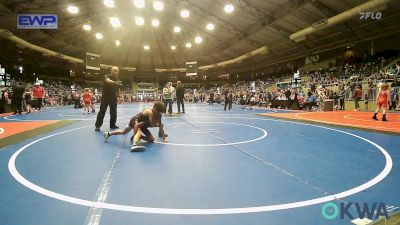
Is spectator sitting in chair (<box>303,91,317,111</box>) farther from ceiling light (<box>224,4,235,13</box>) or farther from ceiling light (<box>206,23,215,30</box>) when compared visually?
ceiling light (<box>206,23,215,30</box>)

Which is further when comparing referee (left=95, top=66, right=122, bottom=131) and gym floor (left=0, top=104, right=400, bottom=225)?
referee (left=95, top=66, right=122, bottom=131)

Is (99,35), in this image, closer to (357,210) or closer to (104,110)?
(104,110)

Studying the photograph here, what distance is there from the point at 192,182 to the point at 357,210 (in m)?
1.71

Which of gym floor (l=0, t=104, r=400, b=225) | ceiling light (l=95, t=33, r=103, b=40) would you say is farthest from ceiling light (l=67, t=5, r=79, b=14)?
gym floor (l=0, t=104, r=400, b=225)

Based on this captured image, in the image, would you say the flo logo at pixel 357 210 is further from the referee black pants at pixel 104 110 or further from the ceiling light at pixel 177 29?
Answer: the ceiling light at pixel 177 29

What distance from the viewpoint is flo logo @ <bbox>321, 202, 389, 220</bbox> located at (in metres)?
2.36

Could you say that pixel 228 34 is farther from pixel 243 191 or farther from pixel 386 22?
pixel 243 191

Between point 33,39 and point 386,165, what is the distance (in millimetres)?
32001

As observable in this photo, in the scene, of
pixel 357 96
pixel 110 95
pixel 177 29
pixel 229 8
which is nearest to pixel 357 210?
pixel 110 95

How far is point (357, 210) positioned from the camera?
2467 millimetres

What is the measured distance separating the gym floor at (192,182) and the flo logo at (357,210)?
0.23 feet

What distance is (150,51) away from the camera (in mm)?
44562

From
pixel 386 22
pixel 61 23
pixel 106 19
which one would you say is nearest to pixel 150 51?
pixel 106 19

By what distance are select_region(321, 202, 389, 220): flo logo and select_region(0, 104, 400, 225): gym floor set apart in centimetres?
7
